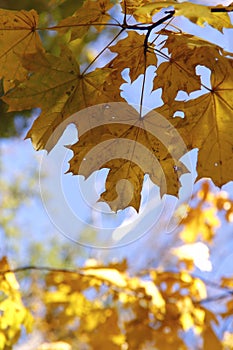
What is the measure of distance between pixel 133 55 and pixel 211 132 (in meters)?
0.15

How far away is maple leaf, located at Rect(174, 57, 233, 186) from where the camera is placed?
27.3 inches

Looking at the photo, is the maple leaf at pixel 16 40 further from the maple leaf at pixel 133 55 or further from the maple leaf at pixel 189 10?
the maple leaf at pixel 189 10

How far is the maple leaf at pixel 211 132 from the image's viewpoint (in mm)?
694

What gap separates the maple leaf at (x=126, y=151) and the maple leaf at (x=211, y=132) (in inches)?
1.1

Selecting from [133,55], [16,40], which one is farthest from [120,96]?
[16,40]

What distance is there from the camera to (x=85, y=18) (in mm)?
702

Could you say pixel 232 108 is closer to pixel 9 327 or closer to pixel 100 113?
pixel 100 113

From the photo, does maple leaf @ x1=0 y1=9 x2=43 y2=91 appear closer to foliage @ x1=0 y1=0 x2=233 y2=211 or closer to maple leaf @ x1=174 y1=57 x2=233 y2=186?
foliage @ x1=0 y1=0 x2=233 y2=211

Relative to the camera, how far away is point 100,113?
68 cm

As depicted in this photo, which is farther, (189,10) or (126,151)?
(126,151)

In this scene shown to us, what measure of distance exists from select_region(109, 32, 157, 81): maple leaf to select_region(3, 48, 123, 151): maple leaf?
0.03 m

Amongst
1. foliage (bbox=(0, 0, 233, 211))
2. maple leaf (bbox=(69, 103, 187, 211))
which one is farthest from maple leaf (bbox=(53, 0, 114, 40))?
maple leaf (bbox=(69, 103, 187, 211))

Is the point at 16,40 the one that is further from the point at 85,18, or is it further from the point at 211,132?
the point at 211,132

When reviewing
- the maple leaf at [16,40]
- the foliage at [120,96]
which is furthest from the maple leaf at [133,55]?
the maple leaf at [16,40]
